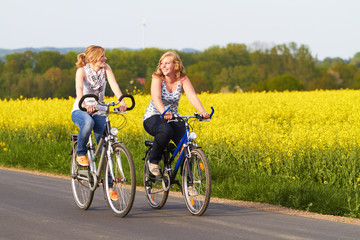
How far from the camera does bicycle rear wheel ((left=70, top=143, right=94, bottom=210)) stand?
298 inches

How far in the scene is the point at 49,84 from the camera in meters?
79.8

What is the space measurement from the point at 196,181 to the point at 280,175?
11.7 ft

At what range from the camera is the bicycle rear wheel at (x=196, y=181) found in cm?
670

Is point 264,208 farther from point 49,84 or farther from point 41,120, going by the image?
point 49,84

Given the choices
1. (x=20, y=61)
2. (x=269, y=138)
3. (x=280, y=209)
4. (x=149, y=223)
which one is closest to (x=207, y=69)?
(x=20, y=61)

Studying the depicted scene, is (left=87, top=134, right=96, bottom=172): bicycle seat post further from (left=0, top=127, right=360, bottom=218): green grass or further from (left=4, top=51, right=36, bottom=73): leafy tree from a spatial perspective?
(left=4, top=51, right=36, bottom=73): leafy tree

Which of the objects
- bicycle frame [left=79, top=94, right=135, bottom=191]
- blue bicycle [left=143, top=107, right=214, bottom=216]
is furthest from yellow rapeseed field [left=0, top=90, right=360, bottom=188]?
bicycle frame [left=79, top=94, right=135, bottom=191]

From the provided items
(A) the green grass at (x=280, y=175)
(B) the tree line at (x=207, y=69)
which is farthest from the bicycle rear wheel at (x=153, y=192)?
(B) the tree line at (x=207, y=69)

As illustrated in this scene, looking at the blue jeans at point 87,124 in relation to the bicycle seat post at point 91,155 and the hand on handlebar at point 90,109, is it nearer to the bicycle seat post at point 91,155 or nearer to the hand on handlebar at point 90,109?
the bicycle seat post at point 91,155

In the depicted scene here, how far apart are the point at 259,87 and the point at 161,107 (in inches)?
2625

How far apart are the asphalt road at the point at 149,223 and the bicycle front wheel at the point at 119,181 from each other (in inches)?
5.5

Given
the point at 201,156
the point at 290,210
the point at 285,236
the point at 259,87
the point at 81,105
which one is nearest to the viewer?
the point at 285,236

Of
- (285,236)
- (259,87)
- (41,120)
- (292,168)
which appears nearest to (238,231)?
(285,236)

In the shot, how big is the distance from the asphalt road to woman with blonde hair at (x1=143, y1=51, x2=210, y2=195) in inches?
21.4
